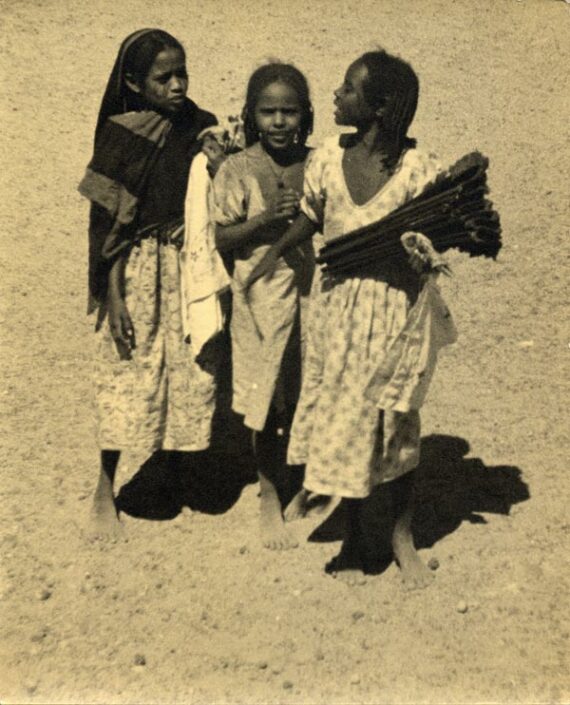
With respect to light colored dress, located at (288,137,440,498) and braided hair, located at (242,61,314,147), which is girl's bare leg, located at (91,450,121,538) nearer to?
light colored dress, located at (288,137,440,498)

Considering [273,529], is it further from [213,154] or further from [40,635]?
[213,154]

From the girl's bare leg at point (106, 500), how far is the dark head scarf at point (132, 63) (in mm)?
1378

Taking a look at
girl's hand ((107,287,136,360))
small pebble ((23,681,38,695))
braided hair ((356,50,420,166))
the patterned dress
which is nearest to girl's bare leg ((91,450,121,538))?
the patterned dress

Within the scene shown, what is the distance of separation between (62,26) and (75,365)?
199 inches

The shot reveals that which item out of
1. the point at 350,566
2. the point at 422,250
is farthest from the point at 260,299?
the point at 350,566

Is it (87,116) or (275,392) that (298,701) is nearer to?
(275,392)

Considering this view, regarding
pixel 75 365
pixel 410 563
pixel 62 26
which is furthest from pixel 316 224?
pixel 62 26

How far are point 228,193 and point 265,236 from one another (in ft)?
0.71

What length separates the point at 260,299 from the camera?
4.14 meters

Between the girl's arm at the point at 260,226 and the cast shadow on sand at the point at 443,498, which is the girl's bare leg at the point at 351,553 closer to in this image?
the cast shadow on sand at the point at 443,498

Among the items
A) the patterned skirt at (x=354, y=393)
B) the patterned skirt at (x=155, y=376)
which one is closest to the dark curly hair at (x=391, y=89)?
the patterned skirt at (x=354, y=393)

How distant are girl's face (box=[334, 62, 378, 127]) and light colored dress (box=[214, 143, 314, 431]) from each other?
514 millimetres

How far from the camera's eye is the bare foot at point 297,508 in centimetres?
457

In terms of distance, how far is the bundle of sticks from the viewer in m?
3.46
